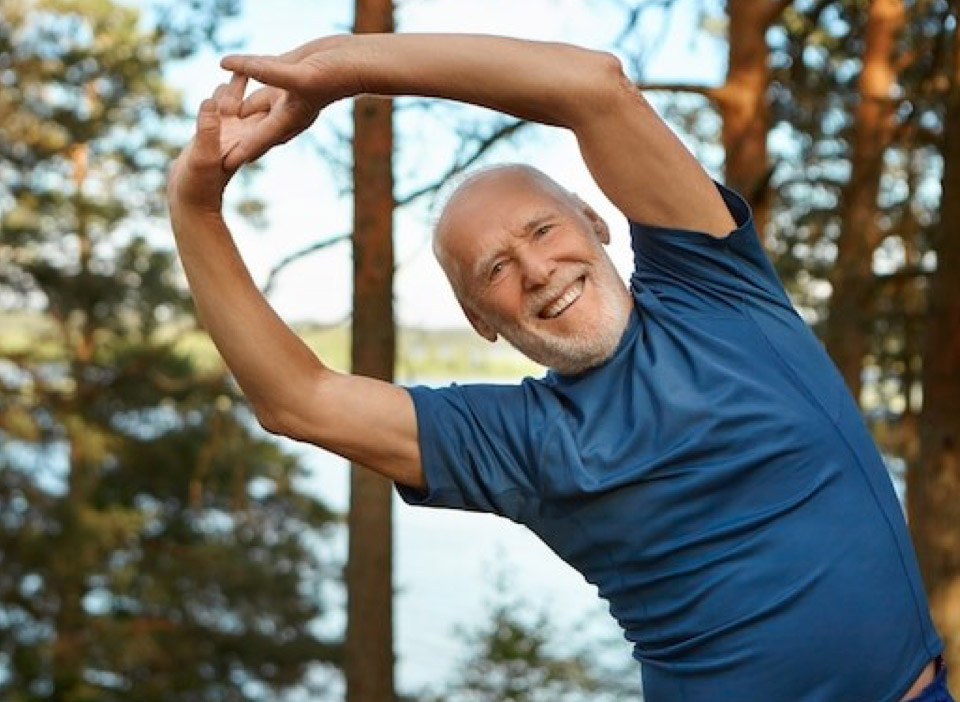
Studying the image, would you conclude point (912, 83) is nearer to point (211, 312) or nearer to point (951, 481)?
point (951, 481)

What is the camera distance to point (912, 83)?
8.83m

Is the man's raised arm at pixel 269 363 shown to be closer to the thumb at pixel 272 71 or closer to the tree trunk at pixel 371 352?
the thumb at pixel 272 71

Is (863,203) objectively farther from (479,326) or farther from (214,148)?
(214,148)

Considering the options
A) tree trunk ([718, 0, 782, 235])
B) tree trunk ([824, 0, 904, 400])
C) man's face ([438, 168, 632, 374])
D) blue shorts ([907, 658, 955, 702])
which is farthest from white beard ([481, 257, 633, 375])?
tree trunk ([824, 0, 904, 400])

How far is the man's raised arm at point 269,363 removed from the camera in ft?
5.60

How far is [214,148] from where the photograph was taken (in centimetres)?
164

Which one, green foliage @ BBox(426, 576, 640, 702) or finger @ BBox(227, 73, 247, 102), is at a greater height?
green foliage @ BBox(426, 576, 640, 702)

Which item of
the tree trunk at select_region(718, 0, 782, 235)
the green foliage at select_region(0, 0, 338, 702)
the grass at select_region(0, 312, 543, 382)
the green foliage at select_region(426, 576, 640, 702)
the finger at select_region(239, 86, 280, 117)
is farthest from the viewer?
the green foliage at select_region(0, 0, 338, 702)

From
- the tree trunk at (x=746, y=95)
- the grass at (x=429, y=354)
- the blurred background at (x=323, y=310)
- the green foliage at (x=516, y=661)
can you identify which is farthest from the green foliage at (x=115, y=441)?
the tree trunk at (x=746, y=95)

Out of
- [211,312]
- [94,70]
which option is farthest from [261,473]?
[211,312]

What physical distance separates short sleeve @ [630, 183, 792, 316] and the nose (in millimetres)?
105

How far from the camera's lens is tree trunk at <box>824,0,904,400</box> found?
8414 mm

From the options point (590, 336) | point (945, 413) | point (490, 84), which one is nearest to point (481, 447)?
point (590, 336)

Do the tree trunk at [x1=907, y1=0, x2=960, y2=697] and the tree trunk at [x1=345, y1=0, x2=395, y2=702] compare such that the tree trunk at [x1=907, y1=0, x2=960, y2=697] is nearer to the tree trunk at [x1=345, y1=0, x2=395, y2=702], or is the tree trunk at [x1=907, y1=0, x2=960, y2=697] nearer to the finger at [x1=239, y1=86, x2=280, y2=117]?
the tree trunk at [x1=345, y1=0, x2=395, y2=702]
